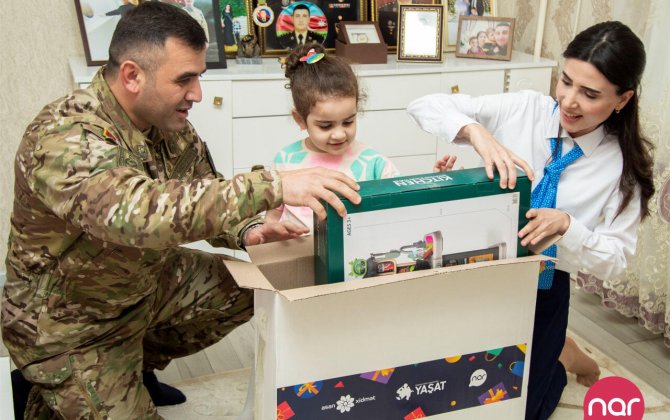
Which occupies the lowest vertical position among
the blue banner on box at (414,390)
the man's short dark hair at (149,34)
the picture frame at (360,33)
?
the blue banner on box at (414,390)

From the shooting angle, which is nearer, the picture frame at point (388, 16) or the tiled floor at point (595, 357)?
the tiled floor at point (595, 357)

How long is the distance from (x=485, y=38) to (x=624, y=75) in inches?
63.2

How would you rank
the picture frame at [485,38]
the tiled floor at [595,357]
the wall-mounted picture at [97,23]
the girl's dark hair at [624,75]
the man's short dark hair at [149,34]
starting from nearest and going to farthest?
1. the man's short dark hair at [149,34]
2. the girl's dark hair at [624,75]
3. the tiled floor at [595,357]
4. the wall-mounted picture at [97,23]
5. the picture frame at [485,38]

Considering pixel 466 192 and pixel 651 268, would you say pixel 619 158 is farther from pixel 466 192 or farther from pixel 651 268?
pixel 651 268

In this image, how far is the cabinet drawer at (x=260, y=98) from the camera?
2.82 meters

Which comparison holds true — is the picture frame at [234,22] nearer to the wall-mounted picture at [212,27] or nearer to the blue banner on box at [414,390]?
the wall-mounted picture at [212,27]

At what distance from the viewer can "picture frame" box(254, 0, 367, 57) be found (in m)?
3.13

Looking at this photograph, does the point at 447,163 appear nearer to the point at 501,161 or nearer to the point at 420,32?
the point at 501,161

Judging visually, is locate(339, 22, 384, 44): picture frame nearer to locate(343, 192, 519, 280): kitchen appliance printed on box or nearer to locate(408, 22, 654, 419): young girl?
locate(408, 22, 654, 419): young girl

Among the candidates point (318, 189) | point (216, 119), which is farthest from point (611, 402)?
point (216, 119)

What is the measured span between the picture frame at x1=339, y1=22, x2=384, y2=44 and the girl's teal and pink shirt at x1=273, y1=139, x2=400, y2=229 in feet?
4.16

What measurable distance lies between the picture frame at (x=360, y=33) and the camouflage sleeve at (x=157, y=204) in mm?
1828

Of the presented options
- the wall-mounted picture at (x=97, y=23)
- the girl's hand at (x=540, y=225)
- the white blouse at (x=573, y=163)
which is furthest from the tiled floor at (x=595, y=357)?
the wall-mounted picture at (x=97, y=23)

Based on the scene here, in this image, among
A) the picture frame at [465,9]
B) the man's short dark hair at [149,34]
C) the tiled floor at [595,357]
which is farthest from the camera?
the picture frame at [465,9]
